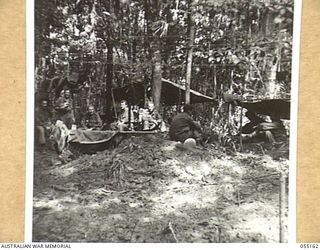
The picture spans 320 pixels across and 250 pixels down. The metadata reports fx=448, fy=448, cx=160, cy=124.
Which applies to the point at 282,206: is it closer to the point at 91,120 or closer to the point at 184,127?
the point at 184,127

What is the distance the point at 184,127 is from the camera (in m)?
0.56

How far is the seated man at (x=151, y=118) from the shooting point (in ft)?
1.84

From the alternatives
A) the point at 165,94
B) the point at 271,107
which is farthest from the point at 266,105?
the point at 165,94

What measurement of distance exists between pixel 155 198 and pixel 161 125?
3.6 inches

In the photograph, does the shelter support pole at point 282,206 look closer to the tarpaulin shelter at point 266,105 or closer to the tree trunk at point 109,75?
the tarpaulin shelter at point 266,105

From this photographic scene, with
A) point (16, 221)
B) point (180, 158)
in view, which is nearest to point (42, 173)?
point (16, 221)

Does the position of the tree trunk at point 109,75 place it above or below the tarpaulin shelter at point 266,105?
above

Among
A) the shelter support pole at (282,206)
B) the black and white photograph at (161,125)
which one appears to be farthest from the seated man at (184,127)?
the shelter support pole at (282,206)

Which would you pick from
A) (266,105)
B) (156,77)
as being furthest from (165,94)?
(266,105)

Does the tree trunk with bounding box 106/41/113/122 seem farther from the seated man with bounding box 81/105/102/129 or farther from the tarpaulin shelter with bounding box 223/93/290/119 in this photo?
the tarpaulin shelter with bounding box 223/93/290/119

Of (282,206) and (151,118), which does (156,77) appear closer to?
(151,118)

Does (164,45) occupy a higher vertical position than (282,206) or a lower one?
higher

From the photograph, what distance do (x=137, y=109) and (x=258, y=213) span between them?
0.20 meters

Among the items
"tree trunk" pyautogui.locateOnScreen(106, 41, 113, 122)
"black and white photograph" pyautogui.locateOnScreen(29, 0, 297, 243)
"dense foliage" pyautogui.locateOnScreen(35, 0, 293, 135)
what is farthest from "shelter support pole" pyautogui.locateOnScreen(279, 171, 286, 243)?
"tree trunk" pyautogui.locateOnScreen(106, 41, 113, 122)
